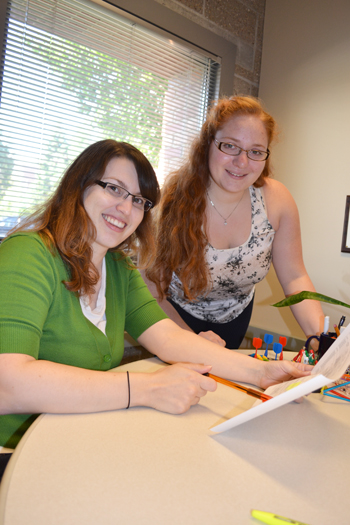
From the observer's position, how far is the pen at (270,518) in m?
0.50

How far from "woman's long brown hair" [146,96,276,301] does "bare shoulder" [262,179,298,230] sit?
0.21 metres

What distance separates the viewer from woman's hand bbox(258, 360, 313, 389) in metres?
0.98

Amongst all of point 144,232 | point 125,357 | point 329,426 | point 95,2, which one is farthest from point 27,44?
point 329,426

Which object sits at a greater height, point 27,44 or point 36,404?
point 27,44

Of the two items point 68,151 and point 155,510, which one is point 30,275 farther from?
point 68,151

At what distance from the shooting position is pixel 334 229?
7.61 ft

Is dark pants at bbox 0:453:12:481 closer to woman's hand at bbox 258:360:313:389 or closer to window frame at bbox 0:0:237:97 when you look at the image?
woman's hand at bbox 258:360:313:389

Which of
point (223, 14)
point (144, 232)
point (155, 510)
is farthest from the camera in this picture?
point (223, 14)

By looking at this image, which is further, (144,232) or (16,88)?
(16,88)

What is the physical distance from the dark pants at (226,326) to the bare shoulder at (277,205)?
1.40 feet

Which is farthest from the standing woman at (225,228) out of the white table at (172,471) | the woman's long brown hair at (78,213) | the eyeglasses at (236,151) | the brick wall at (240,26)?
the brick wall at (240,26)

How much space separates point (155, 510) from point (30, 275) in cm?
52

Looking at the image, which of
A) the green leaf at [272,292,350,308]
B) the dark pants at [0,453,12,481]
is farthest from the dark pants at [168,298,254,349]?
the dark pants at [0,453,12,481]

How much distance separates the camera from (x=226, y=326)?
5.70 ft
